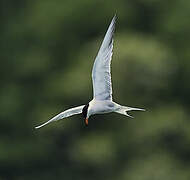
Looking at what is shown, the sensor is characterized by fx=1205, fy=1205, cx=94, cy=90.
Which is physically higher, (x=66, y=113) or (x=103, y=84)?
(x=103, y=84)

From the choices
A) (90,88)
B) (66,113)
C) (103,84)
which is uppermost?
(103,84)

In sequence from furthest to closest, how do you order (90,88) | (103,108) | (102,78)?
(90,88) → (102,78) → (103,108)

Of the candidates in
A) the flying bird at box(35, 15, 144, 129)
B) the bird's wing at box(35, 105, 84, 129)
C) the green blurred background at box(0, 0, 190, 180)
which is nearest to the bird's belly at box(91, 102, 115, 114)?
the flying bird at box(35, 15, 144, 129)

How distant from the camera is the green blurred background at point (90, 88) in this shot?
1434 cm

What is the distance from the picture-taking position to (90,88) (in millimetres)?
14469

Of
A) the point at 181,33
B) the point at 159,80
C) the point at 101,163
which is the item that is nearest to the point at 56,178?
the point at 101,163

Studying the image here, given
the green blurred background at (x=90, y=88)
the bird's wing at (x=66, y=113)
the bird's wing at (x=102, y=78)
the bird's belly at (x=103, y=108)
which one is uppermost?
the bird's wing at (x=102, y=78)

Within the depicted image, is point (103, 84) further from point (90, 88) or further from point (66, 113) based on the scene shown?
point (90, 88)

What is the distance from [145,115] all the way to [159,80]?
0.86m

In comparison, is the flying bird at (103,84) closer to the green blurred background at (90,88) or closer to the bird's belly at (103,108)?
the bird's belly at (103,108)

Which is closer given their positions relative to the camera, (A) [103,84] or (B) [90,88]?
(A) [103,84]

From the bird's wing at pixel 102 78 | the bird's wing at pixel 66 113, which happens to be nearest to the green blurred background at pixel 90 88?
the bird's wing at pixel 66 113

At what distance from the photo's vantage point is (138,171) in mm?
13672

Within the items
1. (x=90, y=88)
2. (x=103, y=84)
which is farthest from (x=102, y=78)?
(x=90, y=88)
